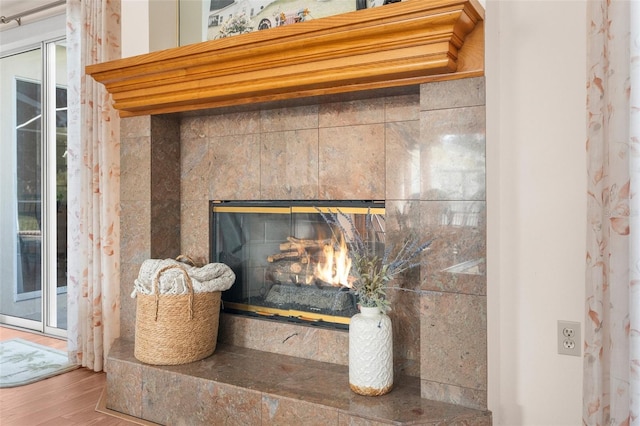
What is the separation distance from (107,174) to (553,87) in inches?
90.5

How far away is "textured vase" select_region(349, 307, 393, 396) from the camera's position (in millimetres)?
1876

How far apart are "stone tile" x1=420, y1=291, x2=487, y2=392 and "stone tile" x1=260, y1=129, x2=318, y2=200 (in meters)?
0.78

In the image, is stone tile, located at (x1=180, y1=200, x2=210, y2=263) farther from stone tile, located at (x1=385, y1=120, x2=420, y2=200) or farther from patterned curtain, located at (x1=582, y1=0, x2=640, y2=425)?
patterned curtain, located at (x1=582, y1=0, x2=640, y2=425)

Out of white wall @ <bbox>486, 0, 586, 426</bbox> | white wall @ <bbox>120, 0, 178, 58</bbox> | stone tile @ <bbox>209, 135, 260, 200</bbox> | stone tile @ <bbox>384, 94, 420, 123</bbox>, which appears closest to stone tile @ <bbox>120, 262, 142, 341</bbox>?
stone tile @ <bbox>209, 135, 260, 200</bbox>

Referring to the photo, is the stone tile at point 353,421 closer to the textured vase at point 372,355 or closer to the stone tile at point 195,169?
the textured vase at point 372,355

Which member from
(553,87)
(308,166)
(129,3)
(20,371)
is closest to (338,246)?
(308,166)

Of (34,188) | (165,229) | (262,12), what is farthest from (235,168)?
(34,188)

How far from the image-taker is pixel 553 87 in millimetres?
1858

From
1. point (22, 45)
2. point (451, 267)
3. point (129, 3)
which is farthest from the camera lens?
point (22, 45)

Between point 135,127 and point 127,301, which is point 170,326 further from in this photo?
point 135,127

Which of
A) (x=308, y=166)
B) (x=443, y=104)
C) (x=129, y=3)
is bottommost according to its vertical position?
(x=308, y=166)

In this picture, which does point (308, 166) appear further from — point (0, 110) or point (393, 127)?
point (0, 110)

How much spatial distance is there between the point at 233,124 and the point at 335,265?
87 centimetres

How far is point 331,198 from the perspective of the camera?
2291mm
